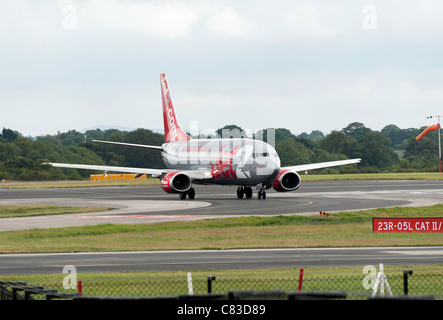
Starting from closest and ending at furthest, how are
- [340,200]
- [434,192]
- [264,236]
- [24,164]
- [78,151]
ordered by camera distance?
1. [264,236]
2. [340,200]
3. [434,192]
4. [24,164]
5. [78,151]

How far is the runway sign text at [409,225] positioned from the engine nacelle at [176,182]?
28.4m

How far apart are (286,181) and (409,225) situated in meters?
27.0

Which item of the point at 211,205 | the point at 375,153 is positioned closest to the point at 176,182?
the point at 211,205

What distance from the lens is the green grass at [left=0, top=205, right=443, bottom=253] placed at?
3750 cm

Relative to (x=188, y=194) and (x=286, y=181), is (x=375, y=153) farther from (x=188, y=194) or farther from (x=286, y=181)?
(x=188, y=194)

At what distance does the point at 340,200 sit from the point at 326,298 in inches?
2178

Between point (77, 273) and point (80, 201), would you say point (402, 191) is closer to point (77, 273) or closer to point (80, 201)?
point (80, 201)

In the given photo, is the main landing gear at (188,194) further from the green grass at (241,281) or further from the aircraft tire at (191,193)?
the green grass at (241,281)

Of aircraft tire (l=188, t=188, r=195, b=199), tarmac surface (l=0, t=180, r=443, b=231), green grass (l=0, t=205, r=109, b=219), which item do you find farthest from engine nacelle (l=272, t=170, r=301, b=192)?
green grass (l=0, t=205, r=109, b=219)
